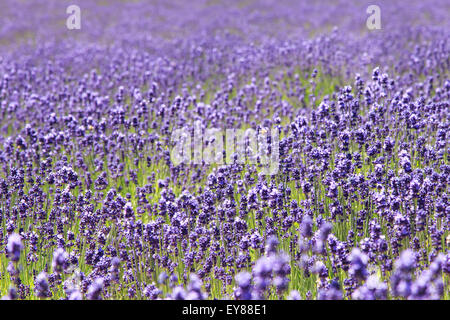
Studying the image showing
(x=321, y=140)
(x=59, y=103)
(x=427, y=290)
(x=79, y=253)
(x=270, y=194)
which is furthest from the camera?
(x=59, y=103)

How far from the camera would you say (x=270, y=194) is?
403cm

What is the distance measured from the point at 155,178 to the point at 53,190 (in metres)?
1.33

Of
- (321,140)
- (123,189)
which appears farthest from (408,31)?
(123,189)

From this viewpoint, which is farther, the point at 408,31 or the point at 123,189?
the point at 408,31

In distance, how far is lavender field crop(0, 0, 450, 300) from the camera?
3578 millimetres

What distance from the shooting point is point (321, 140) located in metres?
5.11

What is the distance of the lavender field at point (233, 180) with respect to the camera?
358 cm

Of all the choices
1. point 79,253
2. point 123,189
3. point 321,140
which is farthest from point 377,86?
point 79,253

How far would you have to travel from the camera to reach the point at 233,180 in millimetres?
5293

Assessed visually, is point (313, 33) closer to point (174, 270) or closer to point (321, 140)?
point (321, 140)
